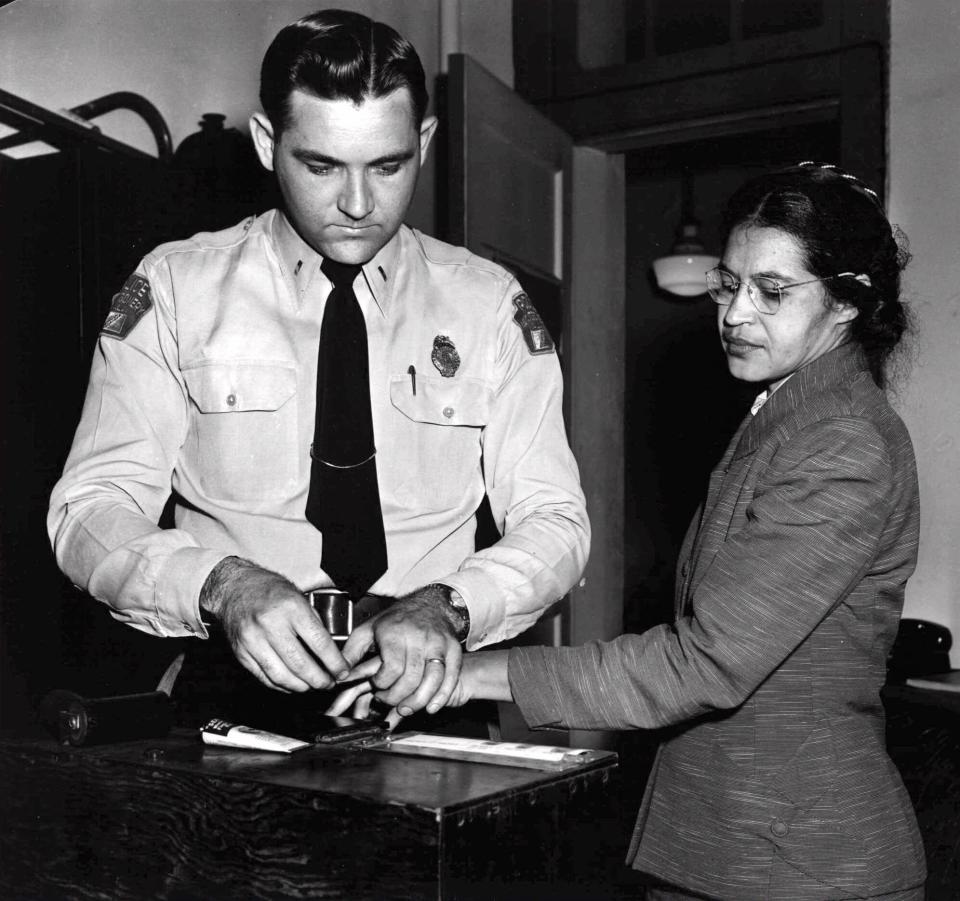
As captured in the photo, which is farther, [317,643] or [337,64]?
[337,64]

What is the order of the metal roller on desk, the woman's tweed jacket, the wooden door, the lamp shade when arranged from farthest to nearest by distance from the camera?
the lamp shade < the wooden door < the woman's tweed jacket < the metal roller on desk

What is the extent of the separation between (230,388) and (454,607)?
0.56 metres

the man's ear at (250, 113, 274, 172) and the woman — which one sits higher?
the man's ear at (250, 113, 274, 172)

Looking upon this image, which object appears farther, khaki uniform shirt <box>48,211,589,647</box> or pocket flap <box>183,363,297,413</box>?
pocket flap <box>183,363,297,413</box>

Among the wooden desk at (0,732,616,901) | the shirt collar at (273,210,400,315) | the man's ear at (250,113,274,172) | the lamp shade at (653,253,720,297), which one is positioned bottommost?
the wooden desk at (0,732,616,901)

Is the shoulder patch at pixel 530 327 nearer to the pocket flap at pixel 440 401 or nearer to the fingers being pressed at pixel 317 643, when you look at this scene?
the pocket flap at pixel 440 401

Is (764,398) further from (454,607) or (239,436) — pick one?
(239,436)

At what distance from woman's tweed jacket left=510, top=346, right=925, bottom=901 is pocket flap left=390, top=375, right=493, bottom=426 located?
57 centimetres

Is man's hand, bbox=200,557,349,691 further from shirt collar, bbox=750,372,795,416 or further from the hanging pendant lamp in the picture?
the hanging pendant lamp

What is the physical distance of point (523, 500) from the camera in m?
1.91

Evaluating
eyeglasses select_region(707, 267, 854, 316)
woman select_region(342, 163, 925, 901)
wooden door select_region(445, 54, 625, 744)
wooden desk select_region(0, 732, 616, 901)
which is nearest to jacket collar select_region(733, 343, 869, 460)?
woman select_region(342, 163, 925, 901)

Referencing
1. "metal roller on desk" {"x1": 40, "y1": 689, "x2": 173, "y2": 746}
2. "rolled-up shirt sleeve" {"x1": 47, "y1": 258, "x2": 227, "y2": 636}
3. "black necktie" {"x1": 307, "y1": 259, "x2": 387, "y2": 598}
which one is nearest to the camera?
"metal roller on desk" {"x1": 40, "y1": 689, "x2": 173, "y2": 746}

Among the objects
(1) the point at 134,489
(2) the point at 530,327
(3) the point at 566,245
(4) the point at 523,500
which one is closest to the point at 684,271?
(3) the point at 566,245

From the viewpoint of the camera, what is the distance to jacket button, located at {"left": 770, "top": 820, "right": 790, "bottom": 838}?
149 centimetres
